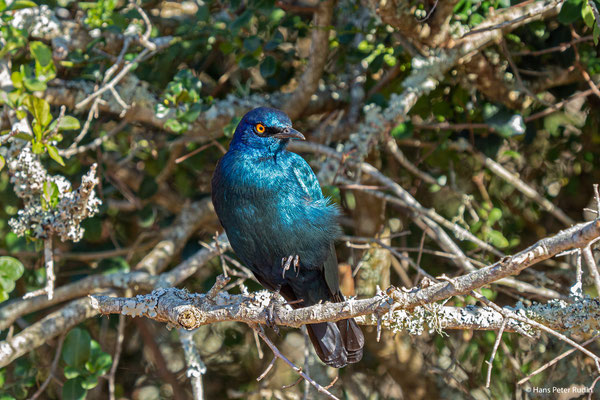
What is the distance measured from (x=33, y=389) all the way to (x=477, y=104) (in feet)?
11.7

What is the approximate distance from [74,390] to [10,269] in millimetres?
724

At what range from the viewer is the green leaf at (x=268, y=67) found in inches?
148

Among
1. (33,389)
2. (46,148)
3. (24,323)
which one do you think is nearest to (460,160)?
(46,148)

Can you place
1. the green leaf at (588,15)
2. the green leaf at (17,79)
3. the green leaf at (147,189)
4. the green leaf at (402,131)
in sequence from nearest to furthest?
the green leaf at (588,15)
the green leaf at (17,79)
the green leaf at (402,131)
the green leaf at (147,189)

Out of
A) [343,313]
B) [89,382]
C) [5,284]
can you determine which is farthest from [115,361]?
[343,313]

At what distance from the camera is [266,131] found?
10.9 feet

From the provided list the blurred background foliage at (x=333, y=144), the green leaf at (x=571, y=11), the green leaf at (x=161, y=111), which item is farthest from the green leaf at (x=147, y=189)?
the green leaf at (x=571, y=11)

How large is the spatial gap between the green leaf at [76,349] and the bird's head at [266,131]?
120cm

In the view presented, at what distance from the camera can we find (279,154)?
329 centimetres

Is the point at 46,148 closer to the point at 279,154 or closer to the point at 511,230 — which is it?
the point at 279,154

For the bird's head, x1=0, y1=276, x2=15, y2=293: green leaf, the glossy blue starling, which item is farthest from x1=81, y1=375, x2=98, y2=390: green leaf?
the bird's head

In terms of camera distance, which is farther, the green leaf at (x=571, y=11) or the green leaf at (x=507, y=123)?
the green leaf at (x=507, y=123)

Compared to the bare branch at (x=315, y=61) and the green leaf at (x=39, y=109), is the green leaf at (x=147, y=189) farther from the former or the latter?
the green leaf at (x=39, y=109)

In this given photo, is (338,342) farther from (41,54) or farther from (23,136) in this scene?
(41,54)
